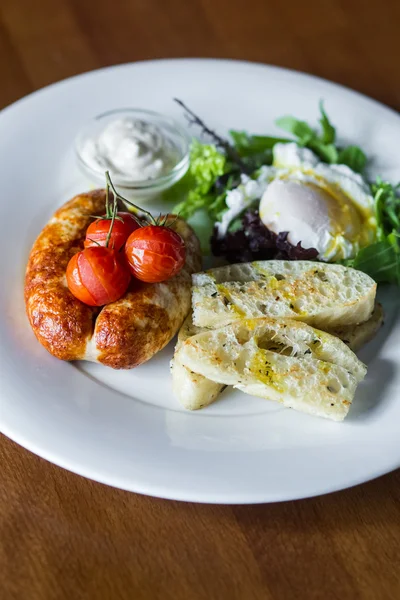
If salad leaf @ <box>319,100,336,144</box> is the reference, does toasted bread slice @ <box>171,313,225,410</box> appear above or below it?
above

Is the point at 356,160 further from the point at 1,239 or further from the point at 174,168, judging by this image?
the point at 1,239

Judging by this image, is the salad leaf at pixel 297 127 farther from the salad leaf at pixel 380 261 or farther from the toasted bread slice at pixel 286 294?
the toasted bread slice at pixel 286 294

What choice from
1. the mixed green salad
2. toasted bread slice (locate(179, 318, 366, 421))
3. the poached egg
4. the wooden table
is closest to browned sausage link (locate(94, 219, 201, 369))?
toasted bread slice (locate(179, 318, 366, 421))

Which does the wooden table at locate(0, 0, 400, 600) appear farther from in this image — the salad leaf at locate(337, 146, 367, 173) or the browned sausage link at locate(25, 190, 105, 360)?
the salad leaf at locate(337, 146, 367, 173)

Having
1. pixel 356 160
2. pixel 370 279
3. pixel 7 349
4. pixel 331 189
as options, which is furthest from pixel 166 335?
pixel 356 160

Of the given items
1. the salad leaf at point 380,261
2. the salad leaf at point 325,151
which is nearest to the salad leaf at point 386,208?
the salad leaf at point 380,261

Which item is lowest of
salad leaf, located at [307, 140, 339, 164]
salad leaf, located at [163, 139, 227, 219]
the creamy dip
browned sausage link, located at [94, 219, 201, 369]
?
salad leaf, located at [307, 140, 339, 164]

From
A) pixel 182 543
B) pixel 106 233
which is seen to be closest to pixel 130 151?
pixel 106 233
